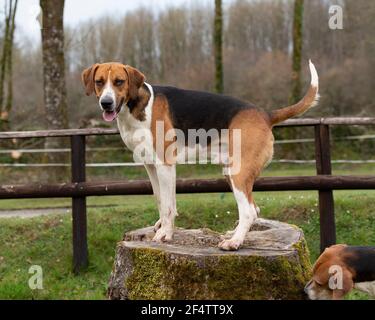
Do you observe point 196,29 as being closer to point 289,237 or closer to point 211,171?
point 211,171

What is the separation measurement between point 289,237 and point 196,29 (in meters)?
27.3

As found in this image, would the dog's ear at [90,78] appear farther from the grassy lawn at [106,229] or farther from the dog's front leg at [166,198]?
the grassy lawn at [106,229]

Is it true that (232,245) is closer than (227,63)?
Yes

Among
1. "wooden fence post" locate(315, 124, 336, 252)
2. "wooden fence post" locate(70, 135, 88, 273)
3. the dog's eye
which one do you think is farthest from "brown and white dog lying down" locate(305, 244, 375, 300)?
"wooden fence post" locate(70, 135, 88, 273)

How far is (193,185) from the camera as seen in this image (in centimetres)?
760

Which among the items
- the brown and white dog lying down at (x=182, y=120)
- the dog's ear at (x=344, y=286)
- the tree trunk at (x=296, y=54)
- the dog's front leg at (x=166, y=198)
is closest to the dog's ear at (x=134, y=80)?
the brown and white dog lying down at (x=182, y=120)

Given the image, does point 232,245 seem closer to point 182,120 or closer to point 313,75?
point 182,120

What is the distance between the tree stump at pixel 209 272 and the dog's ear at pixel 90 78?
1.39 m

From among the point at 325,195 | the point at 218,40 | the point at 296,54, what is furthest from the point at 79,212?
the point at 296,54

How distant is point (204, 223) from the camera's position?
8.70m

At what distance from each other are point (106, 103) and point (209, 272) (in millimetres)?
1597

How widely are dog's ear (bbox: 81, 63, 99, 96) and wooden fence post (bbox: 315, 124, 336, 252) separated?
3.67 metres

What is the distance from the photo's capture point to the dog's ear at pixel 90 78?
16.0 ft

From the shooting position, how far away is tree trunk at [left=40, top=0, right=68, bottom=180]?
12039 mm
